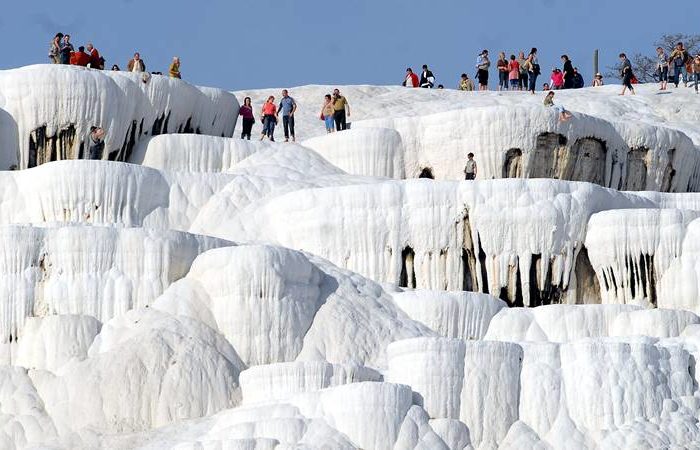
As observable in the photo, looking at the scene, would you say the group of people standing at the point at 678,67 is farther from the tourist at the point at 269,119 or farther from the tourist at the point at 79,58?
the tourist at the point at 79,58

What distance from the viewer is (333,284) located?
106 feet

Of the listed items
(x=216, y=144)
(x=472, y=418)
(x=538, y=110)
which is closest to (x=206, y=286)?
(x=472, y=418)

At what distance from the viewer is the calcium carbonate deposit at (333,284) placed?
28438 millimetres

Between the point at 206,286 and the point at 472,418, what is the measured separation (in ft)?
16.7

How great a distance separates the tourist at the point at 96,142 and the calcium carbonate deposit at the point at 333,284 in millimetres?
201

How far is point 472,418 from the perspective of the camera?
28.4 metres

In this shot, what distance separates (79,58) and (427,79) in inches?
454

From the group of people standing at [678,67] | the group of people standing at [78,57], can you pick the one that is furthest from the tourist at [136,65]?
the group of people standing at [678,67]

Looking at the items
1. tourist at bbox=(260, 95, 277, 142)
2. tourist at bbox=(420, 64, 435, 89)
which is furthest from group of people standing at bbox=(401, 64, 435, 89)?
tourist at bbox=(260, 95, 277, 142)

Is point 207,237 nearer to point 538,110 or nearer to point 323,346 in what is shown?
point 323,346

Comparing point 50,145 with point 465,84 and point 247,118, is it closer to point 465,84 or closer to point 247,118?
point 247,118

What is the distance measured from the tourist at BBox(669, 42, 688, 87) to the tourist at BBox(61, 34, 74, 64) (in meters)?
15.6

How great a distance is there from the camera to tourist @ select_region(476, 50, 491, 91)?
→ 47.8m

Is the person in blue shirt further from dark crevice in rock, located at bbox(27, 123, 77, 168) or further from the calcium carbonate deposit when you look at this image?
dark crevice in rock, located at bbox(27, 123, 77, 168)
